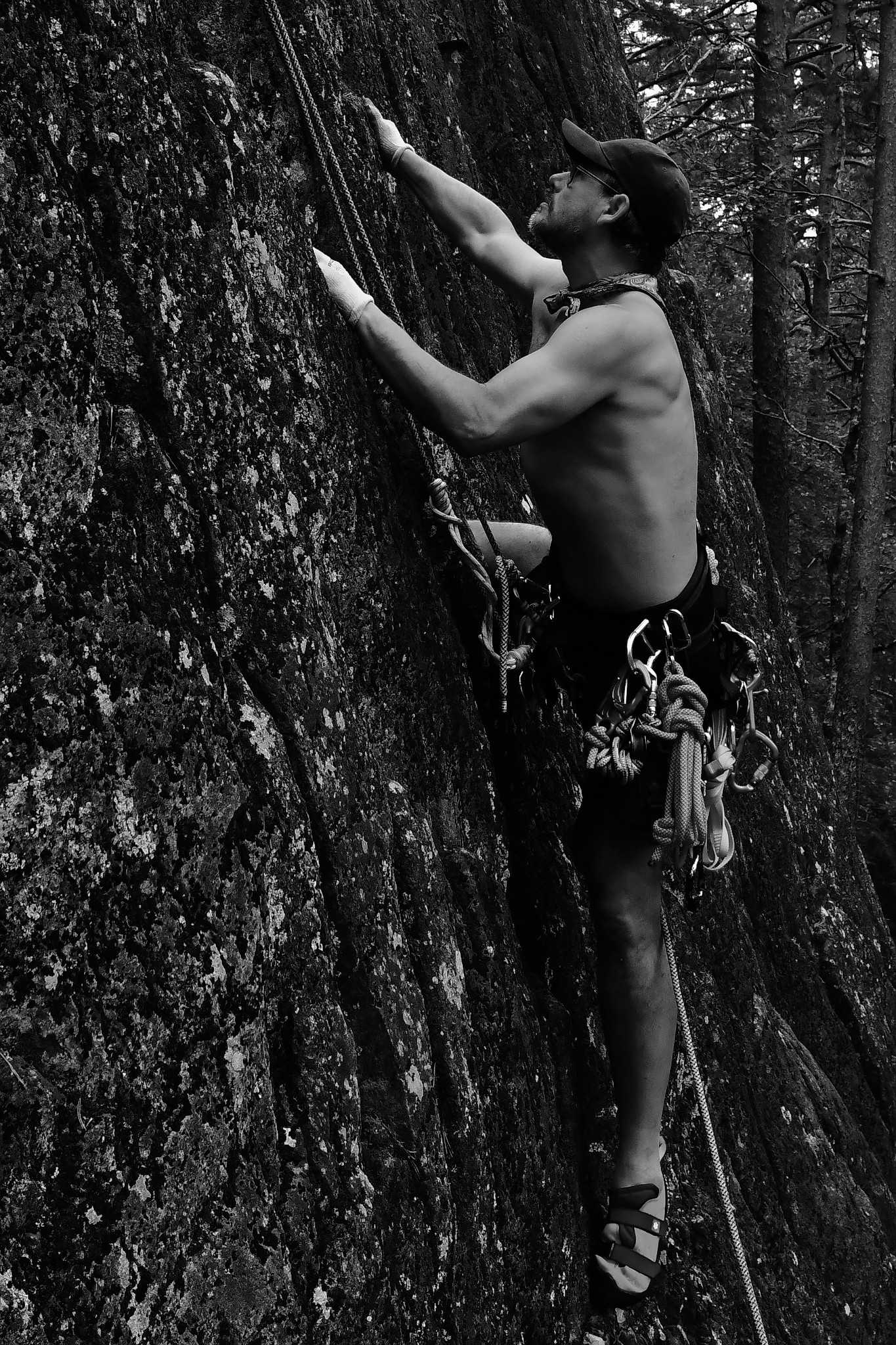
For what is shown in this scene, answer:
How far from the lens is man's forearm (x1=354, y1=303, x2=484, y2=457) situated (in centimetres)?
316

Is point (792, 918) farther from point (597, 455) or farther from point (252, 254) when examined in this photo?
point (252, 254)

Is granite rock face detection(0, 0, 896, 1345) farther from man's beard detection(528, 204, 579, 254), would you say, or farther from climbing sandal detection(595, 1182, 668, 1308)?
man's beard detection(528, 204, 579, 254)

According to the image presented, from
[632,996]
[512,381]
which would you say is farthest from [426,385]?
[632,996]

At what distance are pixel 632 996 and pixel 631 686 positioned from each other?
97 centimetres

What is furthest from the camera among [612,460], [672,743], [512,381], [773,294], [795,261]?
[795,261]

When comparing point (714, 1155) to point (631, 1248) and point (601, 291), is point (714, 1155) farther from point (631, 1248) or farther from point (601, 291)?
point (601, 291)

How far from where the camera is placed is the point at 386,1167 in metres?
2.80

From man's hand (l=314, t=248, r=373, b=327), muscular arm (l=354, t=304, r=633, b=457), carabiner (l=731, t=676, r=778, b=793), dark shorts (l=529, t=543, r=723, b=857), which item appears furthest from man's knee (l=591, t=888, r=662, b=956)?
man's hand (l=314, t=248, r=373, b=327)

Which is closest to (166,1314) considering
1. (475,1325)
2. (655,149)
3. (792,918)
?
(475,1325)

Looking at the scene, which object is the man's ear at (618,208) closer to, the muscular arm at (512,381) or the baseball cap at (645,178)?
the baseball cap at (645,178)

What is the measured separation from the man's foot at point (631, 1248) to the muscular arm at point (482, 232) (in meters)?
2.91

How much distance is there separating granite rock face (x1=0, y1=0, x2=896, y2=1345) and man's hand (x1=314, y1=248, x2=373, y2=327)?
5 centimetres

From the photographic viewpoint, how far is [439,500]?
3.66m

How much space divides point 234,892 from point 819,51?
1288 cm
